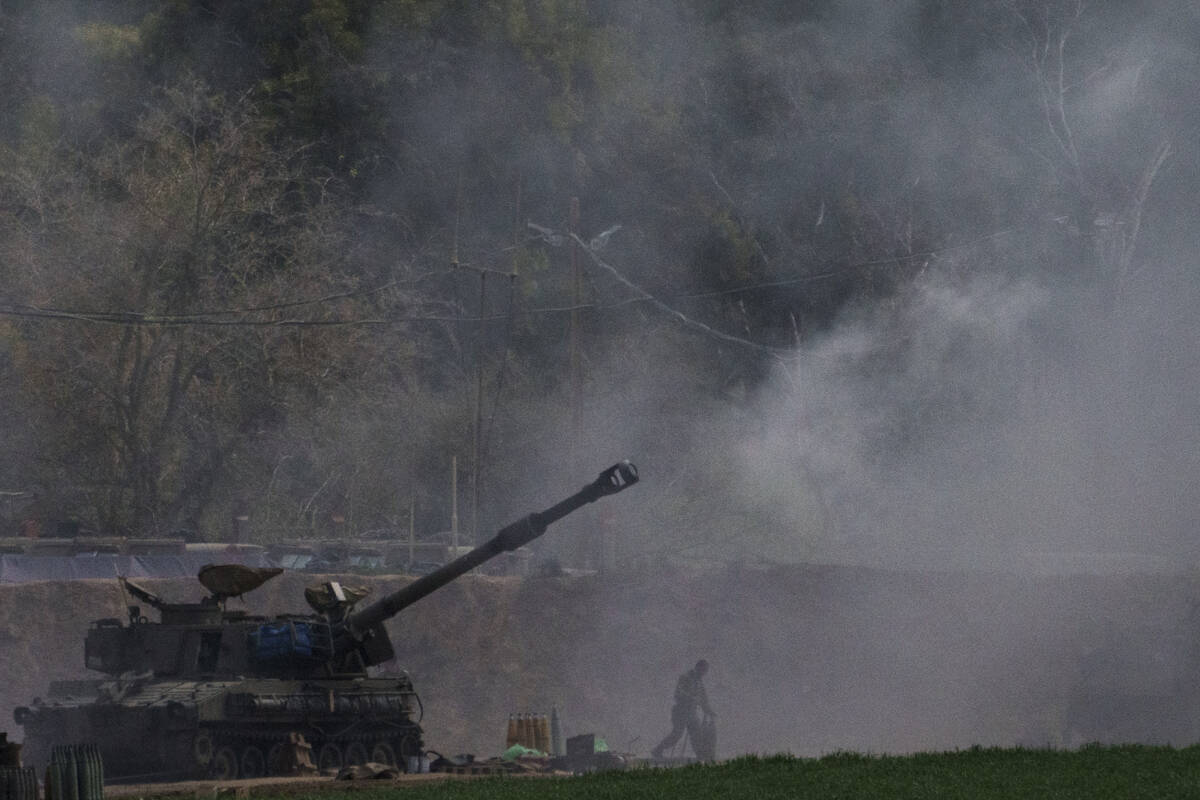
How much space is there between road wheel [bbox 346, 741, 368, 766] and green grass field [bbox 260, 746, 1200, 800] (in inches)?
134

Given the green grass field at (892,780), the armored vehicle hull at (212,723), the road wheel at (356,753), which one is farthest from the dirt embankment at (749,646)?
the green grass field at (892,780)

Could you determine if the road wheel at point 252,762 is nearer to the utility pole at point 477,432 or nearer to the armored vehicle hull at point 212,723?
the armored vehicle hull at point 212,723

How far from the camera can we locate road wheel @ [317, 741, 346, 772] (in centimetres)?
2203

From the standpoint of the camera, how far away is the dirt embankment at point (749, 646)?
3306 cm

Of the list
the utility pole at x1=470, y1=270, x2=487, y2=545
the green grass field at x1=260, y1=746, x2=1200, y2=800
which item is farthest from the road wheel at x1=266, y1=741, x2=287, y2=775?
the utility pole at x1=470, y1=270, x2=487, y2=545

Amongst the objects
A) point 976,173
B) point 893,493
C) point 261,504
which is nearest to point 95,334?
point 261,504

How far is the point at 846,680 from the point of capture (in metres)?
35.2

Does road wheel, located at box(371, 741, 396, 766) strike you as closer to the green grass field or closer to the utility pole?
the green grass field

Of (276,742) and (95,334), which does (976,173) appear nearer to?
(95,334)

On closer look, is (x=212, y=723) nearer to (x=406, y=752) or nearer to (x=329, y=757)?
(x=329, y=757)

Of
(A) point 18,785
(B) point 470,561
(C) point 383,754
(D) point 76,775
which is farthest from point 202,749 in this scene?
(D) point 76,775

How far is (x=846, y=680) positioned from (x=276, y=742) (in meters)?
15.8

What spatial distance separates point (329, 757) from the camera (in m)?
22.1

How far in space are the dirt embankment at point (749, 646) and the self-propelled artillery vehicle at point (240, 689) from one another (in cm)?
903
